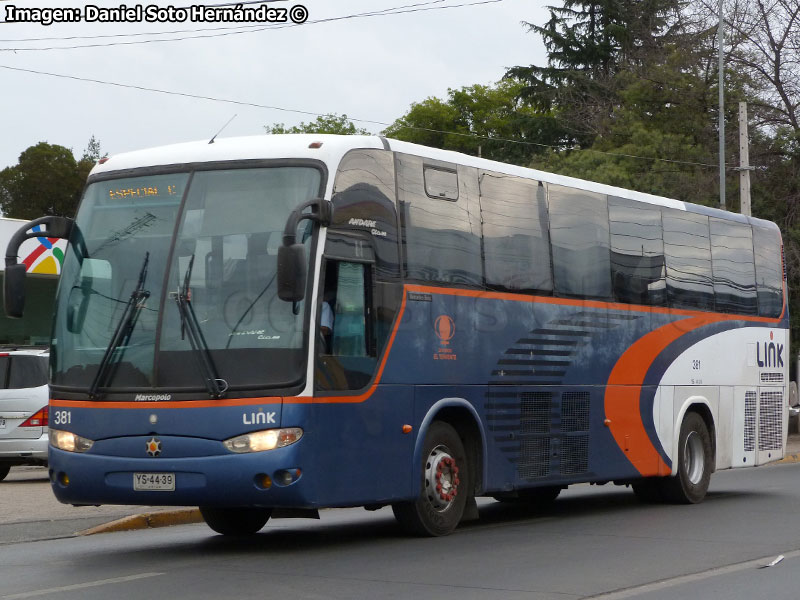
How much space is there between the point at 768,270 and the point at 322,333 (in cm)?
983

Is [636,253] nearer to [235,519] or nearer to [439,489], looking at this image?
[439,489]

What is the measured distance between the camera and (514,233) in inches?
530

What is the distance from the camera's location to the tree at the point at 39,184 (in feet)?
260

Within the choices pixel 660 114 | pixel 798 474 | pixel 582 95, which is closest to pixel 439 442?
pixel 798 474

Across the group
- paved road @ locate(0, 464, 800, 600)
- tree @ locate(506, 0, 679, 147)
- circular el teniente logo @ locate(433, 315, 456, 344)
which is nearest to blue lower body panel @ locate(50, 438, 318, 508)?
paved road @ locate(0, 464, 800, 600)

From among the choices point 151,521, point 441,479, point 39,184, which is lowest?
point 151,521

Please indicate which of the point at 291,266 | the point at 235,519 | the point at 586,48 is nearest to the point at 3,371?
the point at 235,519

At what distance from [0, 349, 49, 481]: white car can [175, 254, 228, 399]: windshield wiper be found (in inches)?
409

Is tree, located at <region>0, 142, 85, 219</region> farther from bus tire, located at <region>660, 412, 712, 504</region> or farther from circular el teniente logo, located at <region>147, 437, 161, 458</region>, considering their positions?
circular el teniente logo, located at <region>147, 437, 161, 458</region>

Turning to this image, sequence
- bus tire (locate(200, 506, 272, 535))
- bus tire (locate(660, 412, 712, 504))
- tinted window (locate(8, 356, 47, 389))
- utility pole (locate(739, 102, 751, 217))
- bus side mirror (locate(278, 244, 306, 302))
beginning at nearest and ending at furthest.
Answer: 1. bus side mirror (locate(278, 244, 306, 302))
2. bus tire (locate(200, 506, 272, 535))
3. bus tire (locate(660, 412, 712, 504))
4. tinted window (locate(8, 356, 47, 389))
5. utility pole (locate(739, 102, 751, 217))

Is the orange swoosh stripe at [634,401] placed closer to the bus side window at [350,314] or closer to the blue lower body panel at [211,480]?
the bus side window at [350,314]

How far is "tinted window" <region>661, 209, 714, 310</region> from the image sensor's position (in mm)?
16375

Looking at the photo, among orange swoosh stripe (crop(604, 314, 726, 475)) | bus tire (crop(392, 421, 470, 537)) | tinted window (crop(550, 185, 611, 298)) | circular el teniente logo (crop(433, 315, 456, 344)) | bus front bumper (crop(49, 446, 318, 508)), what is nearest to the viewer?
bus front bumper (crop(49, 446, 318, 508))

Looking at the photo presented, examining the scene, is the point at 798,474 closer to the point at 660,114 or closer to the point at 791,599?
the point at 791,599
